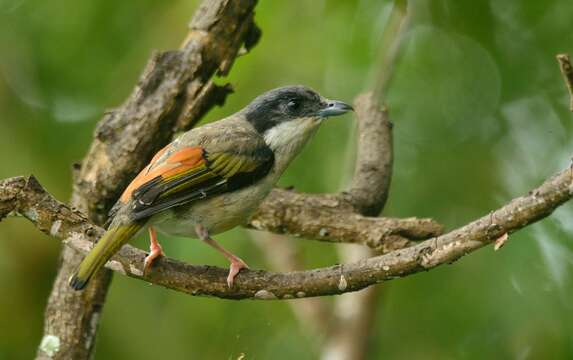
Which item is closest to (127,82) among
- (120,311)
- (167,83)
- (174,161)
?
(120,311)

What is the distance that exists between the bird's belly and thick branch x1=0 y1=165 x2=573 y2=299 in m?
0.28

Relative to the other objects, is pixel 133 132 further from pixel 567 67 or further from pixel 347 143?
pixel 347 143

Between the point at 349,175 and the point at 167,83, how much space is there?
6.94 ft

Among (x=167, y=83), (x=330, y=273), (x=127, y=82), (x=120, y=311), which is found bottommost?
(x=330, y=273)

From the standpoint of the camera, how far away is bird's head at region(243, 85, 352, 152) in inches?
206

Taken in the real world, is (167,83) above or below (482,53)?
below

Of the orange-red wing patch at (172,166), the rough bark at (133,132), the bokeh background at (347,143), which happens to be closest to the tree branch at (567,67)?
the orange-red wing patch at (172,166)

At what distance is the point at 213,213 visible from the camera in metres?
4.75

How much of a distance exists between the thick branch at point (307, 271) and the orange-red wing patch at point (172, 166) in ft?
1.01

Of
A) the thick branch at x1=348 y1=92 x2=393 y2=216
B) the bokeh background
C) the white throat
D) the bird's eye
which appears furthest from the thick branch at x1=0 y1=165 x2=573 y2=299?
the bokeh background

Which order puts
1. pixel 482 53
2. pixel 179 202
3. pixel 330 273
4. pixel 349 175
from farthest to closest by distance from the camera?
pixel 482 53
pixel 349 175
pixel 179 202
pixel 330 273

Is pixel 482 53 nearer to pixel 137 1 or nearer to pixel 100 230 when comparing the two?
pixel 137 1

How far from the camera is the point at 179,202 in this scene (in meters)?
4.55

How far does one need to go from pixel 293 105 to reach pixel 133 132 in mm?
1044
